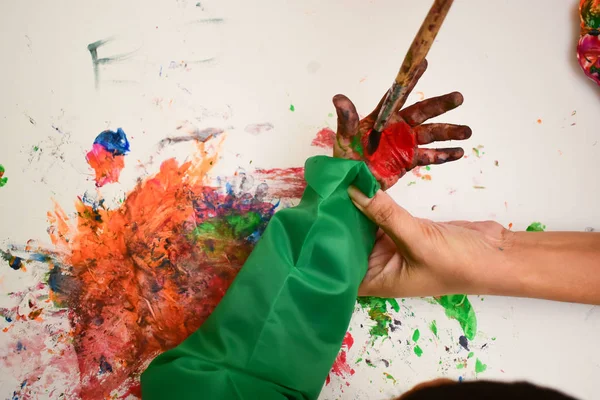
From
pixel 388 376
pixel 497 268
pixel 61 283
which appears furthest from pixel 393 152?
pixel 61 283

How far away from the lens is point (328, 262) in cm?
86

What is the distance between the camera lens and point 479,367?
110 centimetres

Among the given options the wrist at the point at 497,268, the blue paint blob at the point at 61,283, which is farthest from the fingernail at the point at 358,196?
the blue paint blob at the point at 61,283

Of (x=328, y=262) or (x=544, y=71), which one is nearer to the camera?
(x=328, y=262)

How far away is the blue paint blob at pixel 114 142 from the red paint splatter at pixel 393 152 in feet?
1.94

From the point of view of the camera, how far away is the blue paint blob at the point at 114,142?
106 centimetres

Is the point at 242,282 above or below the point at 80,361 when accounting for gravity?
above

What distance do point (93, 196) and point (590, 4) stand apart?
1.35 m

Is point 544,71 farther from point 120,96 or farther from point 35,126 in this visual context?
point 35,126

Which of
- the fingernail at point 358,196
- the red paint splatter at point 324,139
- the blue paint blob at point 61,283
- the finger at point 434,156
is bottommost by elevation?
the blue paint blob at point 61,283

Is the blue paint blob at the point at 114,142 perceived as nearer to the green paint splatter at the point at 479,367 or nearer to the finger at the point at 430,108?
the finger at the point at 430,108

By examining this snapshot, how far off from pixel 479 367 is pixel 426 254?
39 centimetres

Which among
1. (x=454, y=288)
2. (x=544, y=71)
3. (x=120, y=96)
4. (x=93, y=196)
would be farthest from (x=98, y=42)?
(x=544, y=71)

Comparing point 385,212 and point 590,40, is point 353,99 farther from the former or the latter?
point 590,40
